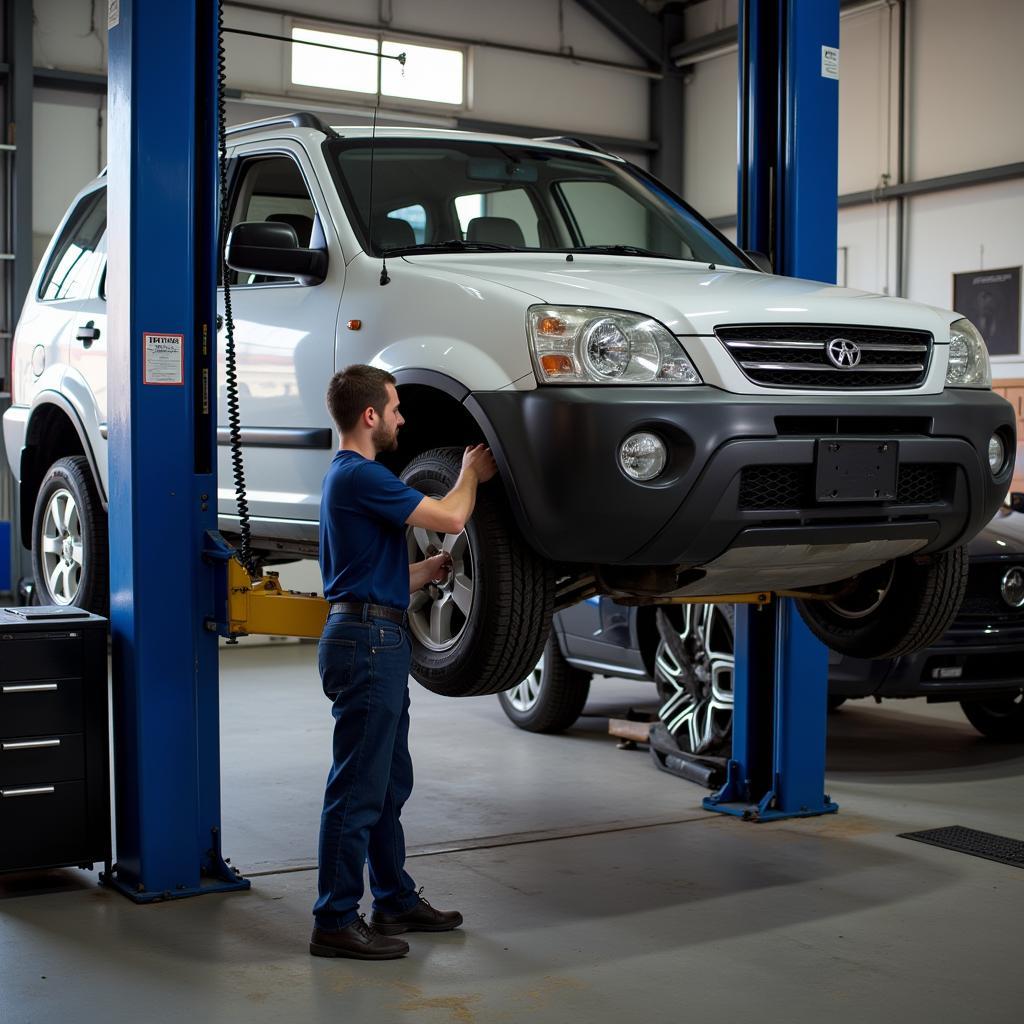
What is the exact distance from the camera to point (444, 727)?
748 centimetres

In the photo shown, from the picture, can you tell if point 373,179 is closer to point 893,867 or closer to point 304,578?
point 893,867

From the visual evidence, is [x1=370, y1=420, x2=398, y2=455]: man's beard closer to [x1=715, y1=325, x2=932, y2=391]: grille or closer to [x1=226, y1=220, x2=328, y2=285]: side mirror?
[x1=226, y1=220, x2=328, y2=285]: side mirror

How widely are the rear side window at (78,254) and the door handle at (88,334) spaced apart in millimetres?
319

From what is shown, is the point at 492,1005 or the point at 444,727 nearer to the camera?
the point at 492,1005

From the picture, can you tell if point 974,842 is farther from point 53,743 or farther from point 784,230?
point 53,743

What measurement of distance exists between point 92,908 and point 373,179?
2.37 m

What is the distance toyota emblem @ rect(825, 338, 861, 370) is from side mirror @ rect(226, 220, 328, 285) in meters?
1.53

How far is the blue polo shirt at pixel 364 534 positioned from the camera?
363 centimetres

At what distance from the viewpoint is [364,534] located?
145 inches

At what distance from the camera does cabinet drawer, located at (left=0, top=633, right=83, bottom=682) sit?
440 centimetres

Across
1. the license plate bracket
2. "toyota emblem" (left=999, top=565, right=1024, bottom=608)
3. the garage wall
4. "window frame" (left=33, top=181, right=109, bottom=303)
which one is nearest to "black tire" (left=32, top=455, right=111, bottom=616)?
"window frame" (left=33, top=181, right=109, bottom=303)

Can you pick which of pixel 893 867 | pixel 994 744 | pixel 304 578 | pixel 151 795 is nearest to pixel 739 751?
pixel 893 867

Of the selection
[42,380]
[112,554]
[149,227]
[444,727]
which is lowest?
[444,727]

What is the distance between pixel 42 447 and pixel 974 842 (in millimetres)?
3893
